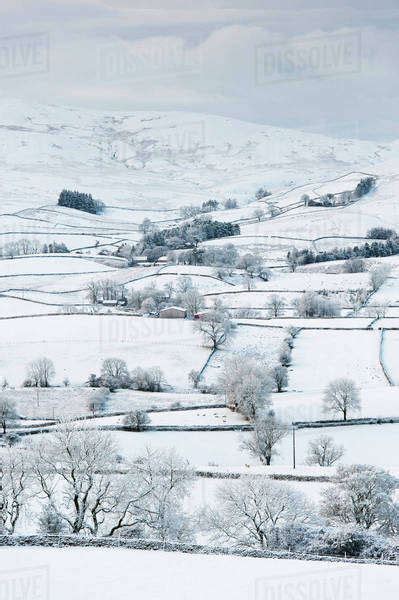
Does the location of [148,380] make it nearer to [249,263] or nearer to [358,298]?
[358,298]

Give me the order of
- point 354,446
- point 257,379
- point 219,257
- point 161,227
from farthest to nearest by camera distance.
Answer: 1. point 161,227
2. point 219,257
3. point 257,379
4. point 354,446

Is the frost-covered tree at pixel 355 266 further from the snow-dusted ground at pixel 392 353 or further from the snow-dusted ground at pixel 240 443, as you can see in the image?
the snow-dusted ground at pixel 240 443

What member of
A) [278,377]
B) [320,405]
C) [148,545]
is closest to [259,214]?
[278,377]

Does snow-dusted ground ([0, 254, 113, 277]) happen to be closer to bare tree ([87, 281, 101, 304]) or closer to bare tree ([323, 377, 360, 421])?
bare tree ([87, 281, 101, 304])

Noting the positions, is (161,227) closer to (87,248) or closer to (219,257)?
(87,248)

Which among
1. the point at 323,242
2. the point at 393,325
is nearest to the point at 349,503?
the point at 393,325

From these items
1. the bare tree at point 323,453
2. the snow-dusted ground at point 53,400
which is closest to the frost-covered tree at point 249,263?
the snow-dusted ground at point 53,400

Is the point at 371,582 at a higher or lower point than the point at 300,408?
lower
